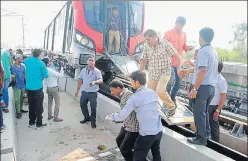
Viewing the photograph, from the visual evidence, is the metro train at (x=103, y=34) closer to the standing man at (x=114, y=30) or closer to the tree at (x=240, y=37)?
the standing man at (x=114, y=30)

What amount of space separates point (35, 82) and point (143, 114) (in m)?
3.01

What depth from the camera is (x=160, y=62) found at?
4168 millimetres

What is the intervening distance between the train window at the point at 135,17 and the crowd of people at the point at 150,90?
305cm

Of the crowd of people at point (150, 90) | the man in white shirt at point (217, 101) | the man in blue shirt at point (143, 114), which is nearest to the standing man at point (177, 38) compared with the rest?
the crowd of people at point (150, 90)

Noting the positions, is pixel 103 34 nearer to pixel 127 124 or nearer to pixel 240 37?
pixel 127 124

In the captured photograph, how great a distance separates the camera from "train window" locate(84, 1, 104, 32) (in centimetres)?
716

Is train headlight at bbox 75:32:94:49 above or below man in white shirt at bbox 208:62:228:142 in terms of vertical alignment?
above

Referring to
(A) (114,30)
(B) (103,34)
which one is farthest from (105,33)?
(A) (114,30)

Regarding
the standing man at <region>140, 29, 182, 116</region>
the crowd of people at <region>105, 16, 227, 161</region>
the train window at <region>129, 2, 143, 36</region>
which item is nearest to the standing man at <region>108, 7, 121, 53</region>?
Answer: the train window at <region>129, 2, 143, 36</region>

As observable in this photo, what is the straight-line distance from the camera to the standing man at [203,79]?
123 inches

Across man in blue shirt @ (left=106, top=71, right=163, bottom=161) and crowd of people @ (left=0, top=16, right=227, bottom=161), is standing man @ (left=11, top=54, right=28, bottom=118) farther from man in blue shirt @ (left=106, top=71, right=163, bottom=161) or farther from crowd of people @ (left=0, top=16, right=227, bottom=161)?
man in blue shirt @ (left=106, top=71, right=163, bottom=161)

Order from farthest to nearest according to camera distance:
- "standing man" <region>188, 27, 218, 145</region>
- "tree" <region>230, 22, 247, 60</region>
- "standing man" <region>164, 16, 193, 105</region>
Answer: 1. "tree" <region>230, 22, 247, 60</region>
2. "standing man" <region>164, 16, 193, 105</region>
3. "standing man" <region>188, 27, 218, 145</region>

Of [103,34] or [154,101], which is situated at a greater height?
[103,34]

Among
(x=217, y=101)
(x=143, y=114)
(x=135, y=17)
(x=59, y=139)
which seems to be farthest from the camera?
(x=135, y=17)
